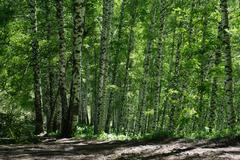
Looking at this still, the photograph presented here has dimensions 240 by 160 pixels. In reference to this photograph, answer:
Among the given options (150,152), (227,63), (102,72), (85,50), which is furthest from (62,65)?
(85,50)

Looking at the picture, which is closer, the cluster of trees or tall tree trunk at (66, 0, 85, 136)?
the cluster of trees

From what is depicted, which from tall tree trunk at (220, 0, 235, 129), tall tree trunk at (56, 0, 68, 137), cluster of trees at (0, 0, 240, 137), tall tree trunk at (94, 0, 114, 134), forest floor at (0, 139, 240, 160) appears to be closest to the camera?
forest floor at (0, 139, 240, 160)

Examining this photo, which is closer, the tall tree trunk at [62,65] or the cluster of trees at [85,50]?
the cluster of trees at [85,50]

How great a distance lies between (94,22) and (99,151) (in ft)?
54.6

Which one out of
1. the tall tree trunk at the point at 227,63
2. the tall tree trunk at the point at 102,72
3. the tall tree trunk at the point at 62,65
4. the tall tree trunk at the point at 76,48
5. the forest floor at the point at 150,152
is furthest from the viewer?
the tall tree trunk at the point at 102,72

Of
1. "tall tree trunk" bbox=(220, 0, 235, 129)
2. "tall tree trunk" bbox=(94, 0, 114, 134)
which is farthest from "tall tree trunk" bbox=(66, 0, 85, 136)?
"tall tree trunk" bbox=(220, 0, 235, 129)

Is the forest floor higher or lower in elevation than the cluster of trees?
lower

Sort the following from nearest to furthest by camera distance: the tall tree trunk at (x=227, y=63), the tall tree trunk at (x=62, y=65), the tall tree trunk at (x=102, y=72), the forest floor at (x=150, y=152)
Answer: the forest floor at (x=150, y=152)
the tall tree trunk at (x=227, y=63)
the tall tree trunk at (x=62, y=65)
the tall tree trunk at (x=102, y=72)

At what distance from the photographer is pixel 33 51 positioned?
22.0 meters

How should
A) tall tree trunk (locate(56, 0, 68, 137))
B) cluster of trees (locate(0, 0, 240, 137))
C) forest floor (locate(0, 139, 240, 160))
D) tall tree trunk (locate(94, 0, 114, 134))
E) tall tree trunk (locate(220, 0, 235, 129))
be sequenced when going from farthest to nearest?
tall tree trunk (locate(94, 0, 114, 134)), tall tree trunk (locate(56, 0, 68, 137)), cluster of trees (locate(0, 0, 240, 137)), tall tree trunk (locate(220, 0, 235, 129)), forest floor (locate(0, 139, 240, 160))

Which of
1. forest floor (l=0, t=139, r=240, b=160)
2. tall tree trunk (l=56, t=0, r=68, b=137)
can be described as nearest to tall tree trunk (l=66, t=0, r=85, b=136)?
tall tree trunk (l=56, t=0, r=68, b=137)

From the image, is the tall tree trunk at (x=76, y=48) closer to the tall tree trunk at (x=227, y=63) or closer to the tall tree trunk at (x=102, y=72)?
the tall tree trunk at (x=102, y=72)

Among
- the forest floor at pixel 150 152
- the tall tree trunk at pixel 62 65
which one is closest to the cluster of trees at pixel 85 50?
the tall tree trunk at pixel 62 65

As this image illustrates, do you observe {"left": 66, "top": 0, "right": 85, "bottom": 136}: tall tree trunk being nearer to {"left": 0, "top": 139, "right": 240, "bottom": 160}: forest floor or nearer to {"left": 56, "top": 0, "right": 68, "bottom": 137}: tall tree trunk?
{"left": 56, "top": 0, "right": 68, "bottom": 137}: tall tree trunk
